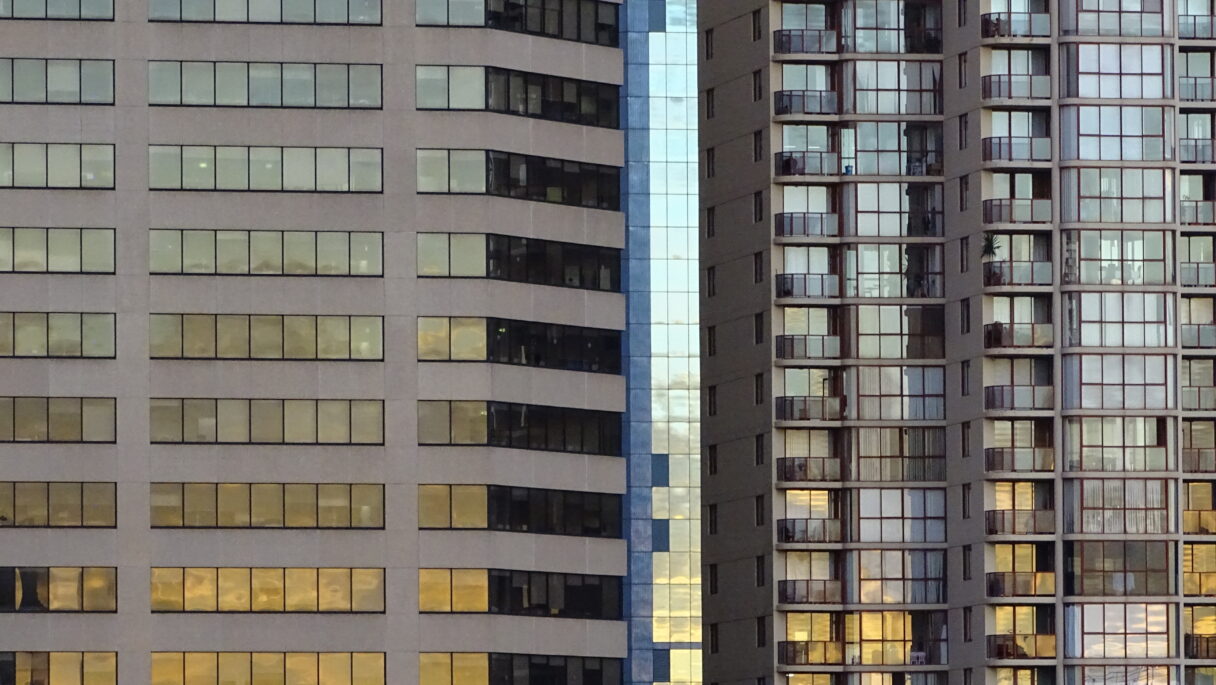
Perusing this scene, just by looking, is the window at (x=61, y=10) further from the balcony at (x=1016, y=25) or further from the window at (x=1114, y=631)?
the window at (x=1114, y=631)

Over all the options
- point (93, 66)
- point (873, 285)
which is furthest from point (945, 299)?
point (93, 66)

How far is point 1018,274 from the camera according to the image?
18662 cm

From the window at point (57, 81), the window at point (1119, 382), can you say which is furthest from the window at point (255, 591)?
the window at point (1119, 382)

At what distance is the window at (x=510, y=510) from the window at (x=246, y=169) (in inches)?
575

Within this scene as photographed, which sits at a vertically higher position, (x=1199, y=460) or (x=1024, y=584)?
(x=1199, y=460)

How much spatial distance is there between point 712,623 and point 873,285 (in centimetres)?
2036

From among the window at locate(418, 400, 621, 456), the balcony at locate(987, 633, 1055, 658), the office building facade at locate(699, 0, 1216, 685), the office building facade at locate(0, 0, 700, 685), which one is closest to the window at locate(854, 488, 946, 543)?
the office building facade at locate(699, 0, 1216, 685)

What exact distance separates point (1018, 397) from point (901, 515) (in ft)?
30.5

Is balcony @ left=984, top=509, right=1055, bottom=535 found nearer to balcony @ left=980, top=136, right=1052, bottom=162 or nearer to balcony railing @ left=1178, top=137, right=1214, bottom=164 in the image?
balcony @ left=980, top=136, right=1052, bottom=162

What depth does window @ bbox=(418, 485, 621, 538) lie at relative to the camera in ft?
531

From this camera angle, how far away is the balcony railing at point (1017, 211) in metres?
186

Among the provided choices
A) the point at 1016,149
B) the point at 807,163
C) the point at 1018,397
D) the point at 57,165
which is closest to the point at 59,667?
the point at 57,165

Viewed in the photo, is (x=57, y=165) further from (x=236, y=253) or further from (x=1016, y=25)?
(x=1016, y=25)

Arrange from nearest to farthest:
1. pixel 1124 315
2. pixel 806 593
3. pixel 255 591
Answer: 1. pixel 255 591
2. pixel 1124 315
3. pixel 806 593
